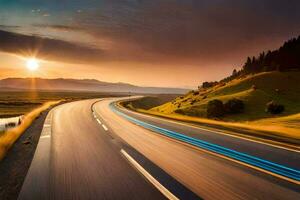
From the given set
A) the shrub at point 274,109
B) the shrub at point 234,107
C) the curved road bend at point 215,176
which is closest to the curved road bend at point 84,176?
the curved road bend at point 215,176

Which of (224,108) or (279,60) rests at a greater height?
(279,60)

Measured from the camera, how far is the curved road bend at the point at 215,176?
6008 millimetres

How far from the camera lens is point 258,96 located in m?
53.9

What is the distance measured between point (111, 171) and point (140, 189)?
1.91 meters

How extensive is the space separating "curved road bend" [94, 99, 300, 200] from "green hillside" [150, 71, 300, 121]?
34284 mm

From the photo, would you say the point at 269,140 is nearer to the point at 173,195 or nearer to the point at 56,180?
the point at 173,195

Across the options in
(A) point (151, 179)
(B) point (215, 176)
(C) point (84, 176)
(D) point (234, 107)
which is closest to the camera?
(A) point (151, 179)

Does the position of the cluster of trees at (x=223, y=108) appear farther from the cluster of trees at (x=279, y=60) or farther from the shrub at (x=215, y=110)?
the cluster of trees at (x=279, y=60)

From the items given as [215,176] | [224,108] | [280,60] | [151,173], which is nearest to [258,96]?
[224,108]

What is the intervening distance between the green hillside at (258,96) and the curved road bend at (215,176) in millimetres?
34284

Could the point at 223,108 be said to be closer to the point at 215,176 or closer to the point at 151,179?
the point at 215,176

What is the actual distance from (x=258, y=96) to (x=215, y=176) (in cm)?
5012

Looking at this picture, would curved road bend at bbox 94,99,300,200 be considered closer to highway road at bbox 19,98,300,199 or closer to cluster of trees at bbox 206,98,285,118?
highway road at bbox 19,98,300,199

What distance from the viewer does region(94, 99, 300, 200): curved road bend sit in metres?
6.01
